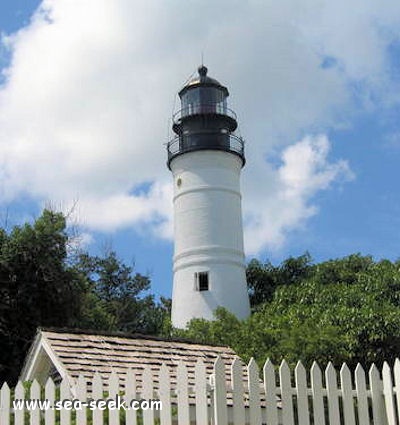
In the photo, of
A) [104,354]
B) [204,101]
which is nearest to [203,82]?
[204,101]

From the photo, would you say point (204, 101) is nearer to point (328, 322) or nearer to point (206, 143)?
point (206, 143)

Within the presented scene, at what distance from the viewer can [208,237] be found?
26.3 meters

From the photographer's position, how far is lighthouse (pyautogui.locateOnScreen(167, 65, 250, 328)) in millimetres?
26234

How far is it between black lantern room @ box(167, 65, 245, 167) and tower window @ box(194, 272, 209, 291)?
14.1 ft

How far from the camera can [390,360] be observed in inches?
751

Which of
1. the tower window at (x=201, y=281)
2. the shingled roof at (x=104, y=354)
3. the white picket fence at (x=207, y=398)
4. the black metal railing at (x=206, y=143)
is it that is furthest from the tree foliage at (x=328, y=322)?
the white picket fence at (x=207, y=398)

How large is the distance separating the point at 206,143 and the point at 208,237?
3317mm

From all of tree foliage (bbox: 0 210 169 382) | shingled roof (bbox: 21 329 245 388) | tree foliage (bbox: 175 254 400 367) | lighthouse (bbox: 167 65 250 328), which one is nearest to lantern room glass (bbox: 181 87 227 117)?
lighthouse (bbox: 167 65 250 328)

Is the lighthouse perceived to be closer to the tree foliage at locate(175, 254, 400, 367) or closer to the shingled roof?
the tree foliage at locate(175, 254, 400, 367)

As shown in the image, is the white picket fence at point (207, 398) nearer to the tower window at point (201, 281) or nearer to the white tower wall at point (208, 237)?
the white tower wall at point (208, 237)

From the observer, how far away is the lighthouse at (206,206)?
1033 inches

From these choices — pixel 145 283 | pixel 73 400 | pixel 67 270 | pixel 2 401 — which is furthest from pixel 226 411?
pixel 145 283

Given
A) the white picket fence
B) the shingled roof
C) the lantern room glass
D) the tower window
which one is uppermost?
the lantern room glass

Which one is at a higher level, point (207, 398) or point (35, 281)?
point (35, 281)
